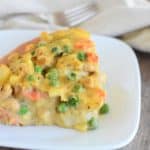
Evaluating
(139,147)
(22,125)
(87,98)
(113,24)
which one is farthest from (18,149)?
(113,24)

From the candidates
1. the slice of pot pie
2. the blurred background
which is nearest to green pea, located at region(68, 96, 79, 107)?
the slice of pot pie

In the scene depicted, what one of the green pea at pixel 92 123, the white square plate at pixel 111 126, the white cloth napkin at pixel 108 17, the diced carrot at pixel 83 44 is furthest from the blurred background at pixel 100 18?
the green pea at pixel 92 123

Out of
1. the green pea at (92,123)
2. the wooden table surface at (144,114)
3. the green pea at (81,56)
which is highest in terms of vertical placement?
the green pea at (81,56)

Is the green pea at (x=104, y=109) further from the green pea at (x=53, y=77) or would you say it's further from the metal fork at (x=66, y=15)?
the metal fork at (x=66, y=15)

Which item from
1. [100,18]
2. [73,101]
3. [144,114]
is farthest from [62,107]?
[100,18]

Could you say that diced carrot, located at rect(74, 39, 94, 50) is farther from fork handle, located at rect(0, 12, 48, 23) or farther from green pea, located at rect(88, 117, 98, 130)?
fork handle, located at rect(0, 12, 48, 23)
